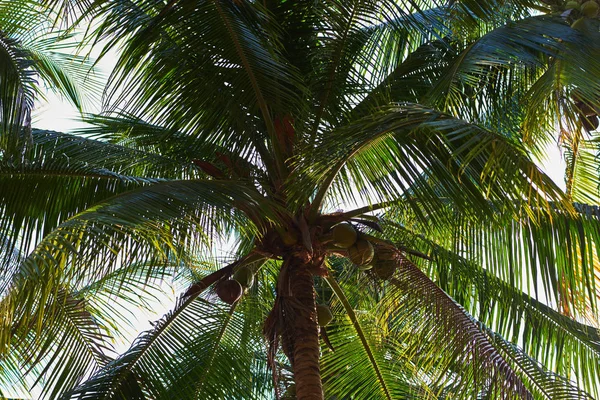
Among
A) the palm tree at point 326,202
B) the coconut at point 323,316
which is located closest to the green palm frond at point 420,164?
the palm tree at point 326,202

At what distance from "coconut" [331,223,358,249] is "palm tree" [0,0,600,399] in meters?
0.01

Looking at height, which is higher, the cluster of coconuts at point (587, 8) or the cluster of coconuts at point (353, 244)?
the cluster of coconuts at point (587, 8)

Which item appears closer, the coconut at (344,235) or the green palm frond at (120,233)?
the green palm frond at (120,233)

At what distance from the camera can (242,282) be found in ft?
18.8

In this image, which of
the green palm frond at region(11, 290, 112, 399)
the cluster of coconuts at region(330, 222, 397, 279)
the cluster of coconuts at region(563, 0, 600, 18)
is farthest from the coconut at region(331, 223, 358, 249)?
the green palm frond at region(11, 290, 112, 399)

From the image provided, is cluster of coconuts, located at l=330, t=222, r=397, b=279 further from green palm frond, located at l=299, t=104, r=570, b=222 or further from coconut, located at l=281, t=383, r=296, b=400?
coconut, located at l=281, t=383, r=296, b=400

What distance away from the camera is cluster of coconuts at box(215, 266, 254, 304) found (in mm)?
5598

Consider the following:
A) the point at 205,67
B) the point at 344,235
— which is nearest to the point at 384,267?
the point at 344,235

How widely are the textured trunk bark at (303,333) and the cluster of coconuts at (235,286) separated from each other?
0.93 ft

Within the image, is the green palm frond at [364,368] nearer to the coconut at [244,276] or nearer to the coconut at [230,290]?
the coconut at [244,276]

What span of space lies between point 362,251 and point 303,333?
2.10 ft

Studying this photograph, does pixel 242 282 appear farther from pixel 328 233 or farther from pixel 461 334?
pixel 461 334

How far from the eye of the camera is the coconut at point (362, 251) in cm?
553

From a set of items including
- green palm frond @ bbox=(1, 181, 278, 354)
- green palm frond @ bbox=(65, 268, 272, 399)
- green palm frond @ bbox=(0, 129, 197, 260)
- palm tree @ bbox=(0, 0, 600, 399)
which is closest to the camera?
green palm frond @ bbox=(1, 181, 278, 354)
